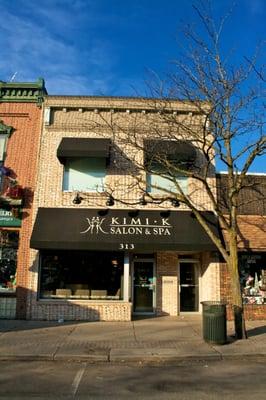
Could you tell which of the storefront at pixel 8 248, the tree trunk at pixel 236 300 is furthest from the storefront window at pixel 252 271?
the storefront at pixel 8 248

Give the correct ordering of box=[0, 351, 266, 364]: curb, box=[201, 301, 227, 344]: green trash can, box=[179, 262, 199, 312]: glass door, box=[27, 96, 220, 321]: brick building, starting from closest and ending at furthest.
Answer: box=[0, 351, 266, 364]: curb < box=[201, 301, 227, 344]: green trash can < box=[27, 96, 220, 321]: brick building < box=[179, 262, 199, 312]: glass door

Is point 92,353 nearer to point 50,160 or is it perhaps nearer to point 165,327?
point 165,327

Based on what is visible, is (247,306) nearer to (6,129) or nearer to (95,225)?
(95,225)

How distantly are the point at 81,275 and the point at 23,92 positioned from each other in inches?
305

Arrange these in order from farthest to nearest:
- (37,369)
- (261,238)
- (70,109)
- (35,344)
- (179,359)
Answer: (70,109)
(261,238)
(35,344)
(179,359)
(37,369)

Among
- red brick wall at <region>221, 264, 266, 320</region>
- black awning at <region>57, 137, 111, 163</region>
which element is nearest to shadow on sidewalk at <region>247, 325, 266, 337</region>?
red brick wall at <region>221, 264, 266, 320</region>

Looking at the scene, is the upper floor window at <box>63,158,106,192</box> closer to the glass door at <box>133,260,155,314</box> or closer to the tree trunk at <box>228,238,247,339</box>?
the glass door at <box>133,260,155,314</box>

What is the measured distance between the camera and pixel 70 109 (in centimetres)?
1695

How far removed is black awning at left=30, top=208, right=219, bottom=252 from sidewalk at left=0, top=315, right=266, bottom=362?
2631 millimetres

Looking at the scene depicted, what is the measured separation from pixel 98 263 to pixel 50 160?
4384mm

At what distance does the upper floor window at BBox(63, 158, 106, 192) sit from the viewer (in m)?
16.3

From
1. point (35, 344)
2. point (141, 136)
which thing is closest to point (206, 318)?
point (35, 344)

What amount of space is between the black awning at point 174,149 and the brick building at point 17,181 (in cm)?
447

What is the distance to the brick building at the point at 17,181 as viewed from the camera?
50.8 feet
